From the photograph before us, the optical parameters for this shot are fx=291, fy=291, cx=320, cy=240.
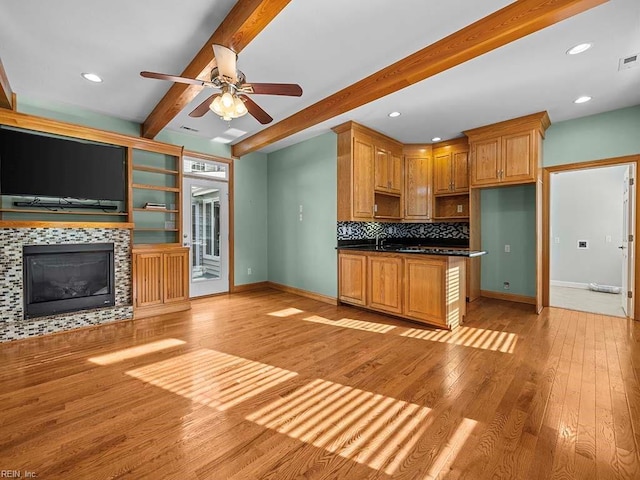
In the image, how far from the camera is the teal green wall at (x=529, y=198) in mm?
3830

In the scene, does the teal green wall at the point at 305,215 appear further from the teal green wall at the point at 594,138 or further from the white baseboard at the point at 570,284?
the white baseboard at the point at 570,284

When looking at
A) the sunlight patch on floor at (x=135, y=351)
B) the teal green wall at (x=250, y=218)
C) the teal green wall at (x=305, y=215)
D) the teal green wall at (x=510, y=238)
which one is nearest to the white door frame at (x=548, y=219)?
→ the teal green wall at (x=510, y=238)

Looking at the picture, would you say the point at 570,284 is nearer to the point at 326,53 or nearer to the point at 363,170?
the point at 363,170

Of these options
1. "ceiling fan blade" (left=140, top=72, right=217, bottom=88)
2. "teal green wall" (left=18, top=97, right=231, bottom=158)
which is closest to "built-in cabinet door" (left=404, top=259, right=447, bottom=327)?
"ceiling fan blade" (left=140, top=72, right=217, bottom=88)

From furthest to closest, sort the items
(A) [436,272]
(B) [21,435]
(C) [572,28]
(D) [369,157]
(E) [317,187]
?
(E) [317,187]
(D) [369,157]
(A) [436,272]
(C) [572,28]
(B) [21,435]

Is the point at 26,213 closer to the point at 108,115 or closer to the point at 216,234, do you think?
the point at 108,115

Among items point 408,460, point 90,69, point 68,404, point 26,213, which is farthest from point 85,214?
point 408,460

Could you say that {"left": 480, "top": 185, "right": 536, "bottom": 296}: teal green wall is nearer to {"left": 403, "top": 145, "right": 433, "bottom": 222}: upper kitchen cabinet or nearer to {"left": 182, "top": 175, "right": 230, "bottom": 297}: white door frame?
{"left": 403, "top": 145, "right": 433, "bottom": 222}: upper kitchen cabinet

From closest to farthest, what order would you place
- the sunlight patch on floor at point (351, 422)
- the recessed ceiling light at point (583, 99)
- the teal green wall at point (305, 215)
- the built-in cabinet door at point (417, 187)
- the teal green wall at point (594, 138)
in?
1. the sunlight patch on floor at point (351, 422)
2. the recessed ceiling light at point (583, 99)
3. the teal green wall at point (594, 138)
4. the teal green wall at point (305, 215)
5. the built-in cabinet door at point (417, 187)

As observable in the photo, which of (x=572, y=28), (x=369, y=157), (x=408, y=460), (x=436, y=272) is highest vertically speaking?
(x=572, y=28)

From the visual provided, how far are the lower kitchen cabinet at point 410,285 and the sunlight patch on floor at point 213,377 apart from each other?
2001 mm

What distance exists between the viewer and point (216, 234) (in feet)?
18.0

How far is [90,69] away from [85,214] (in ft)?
6.02

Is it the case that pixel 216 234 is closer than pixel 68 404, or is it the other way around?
pixel 68 404
